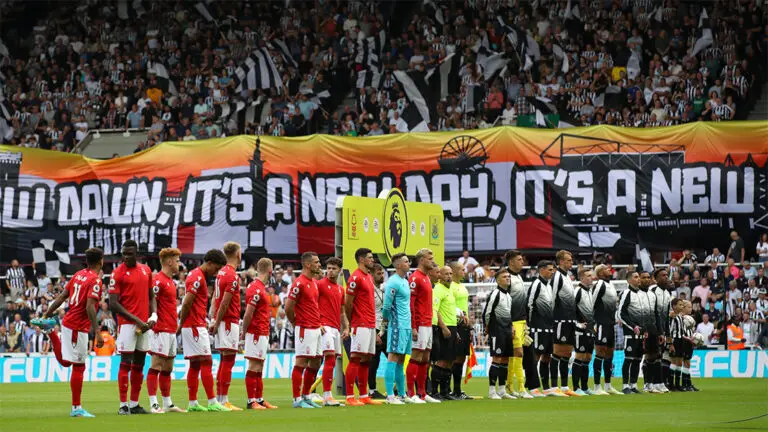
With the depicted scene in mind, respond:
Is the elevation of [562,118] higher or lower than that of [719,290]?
higher

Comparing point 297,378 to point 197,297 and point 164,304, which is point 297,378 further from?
point 164,304

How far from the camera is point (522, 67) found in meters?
36.1

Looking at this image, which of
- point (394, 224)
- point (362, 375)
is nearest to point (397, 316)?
point (362, 375)

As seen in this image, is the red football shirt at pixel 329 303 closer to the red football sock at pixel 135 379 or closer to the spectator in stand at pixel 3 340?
the red football sock at pixel 135 379

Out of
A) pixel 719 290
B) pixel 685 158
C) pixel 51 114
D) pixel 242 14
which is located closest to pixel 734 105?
pixel 685 158

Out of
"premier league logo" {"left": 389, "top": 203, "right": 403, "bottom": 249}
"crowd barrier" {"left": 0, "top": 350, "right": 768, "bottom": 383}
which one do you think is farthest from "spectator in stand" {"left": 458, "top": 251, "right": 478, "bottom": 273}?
"premier league logo" {"left": 389, "top": 203, "right": 403, "bottom": 249}

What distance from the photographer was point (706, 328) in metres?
28.8

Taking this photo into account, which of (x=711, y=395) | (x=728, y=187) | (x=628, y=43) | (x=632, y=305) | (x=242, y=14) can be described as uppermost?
(x=242, y=14)

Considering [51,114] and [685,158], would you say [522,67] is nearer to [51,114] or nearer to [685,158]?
[685,158]

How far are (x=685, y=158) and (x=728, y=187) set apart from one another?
125 cm

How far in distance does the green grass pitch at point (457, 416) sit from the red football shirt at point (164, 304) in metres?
1.26

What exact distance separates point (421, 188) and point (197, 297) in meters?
15.0

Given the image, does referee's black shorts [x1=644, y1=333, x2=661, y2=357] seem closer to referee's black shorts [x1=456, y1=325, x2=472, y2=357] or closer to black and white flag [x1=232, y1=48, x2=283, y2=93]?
referee's black shorts [x1=456, y1=325, x2=472, y2=357]

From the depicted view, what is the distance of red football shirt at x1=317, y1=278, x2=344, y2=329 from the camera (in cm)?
1853
